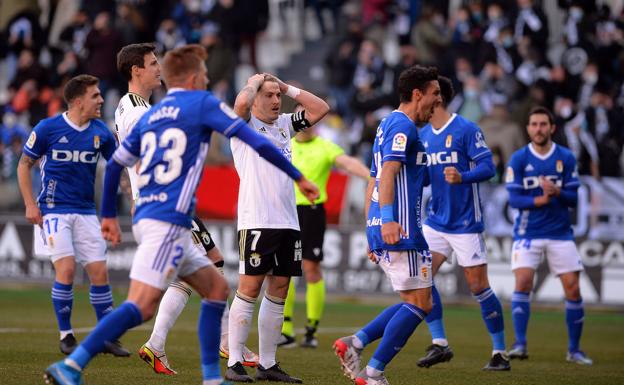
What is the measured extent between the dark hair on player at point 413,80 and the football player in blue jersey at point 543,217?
4012mm

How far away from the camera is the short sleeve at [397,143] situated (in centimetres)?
874

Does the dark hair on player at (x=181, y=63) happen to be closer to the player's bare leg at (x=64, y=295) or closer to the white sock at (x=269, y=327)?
the white sock at (x=269, y=327)

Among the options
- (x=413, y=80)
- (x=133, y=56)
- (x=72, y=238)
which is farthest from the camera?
(x=72, y=238)

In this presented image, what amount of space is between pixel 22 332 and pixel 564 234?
21.3 feet

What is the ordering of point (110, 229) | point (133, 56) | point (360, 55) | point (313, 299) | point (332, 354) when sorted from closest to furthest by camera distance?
point (110, 229), point (133, 56), point (332, 354), point (313, 299), point (360, 55)

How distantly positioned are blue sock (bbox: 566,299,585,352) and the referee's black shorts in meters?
3.07

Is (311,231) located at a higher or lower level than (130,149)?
lower

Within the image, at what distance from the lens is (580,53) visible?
2200cm

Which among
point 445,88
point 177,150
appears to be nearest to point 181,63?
point 177,150

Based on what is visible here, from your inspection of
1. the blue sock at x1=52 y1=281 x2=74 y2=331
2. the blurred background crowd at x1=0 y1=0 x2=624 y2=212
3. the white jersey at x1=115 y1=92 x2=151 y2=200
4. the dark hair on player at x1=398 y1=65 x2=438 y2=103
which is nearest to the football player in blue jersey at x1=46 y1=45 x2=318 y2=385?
the dark hair on player at x1=398 y1=65 x2=438 y2=103

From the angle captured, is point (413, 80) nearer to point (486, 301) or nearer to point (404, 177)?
point (404, 177)

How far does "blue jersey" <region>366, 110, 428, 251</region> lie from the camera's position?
8.80 metres

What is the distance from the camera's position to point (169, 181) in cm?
766

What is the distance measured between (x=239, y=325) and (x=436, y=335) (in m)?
2.83
